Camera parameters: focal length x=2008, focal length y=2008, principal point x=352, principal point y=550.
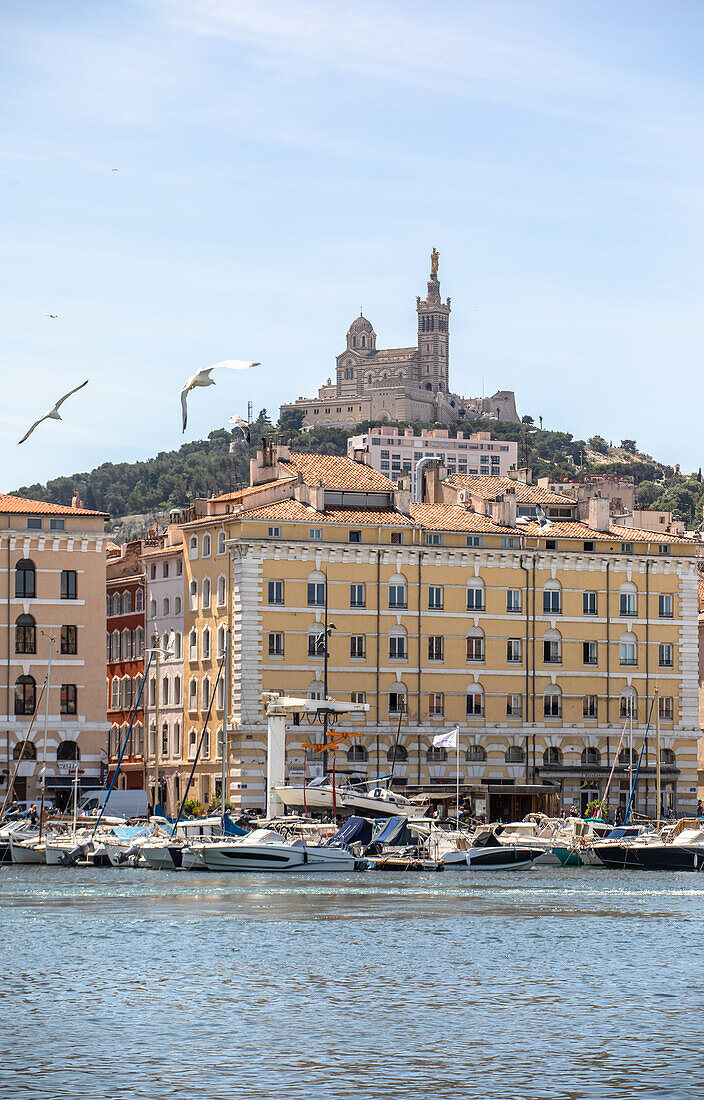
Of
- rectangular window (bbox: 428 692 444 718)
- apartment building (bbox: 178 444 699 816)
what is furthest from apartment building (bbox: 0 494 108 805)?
rectangular window (bbox: 428 692 444 718)

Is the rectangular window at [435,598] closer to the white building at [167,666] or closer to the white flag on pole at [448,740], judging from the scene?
the white flag on pole at [448,740]

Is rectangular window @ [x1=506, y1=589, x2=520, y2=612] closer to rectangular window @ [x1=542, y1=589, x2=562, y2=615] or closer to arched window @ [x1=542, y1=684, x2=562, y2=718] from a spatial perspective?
rectangular window @ [x1=542, y1=589, x2=562, y2=615]

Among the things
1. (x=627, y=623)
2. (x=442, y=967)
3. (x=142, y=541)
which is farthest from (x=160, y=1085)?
(x=142, y=541)

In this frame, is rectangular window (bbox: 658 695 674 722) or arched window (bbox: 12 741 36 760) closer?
arched window (bbox: 12 741 36 760)

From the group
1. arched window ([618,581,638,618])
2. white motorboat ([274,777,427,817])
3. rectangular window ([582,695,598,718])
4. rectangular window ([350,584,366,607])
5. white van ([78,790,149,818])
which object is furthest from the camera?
arched window ([618,581,638,618])

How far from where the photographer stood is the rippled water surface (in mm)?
32250

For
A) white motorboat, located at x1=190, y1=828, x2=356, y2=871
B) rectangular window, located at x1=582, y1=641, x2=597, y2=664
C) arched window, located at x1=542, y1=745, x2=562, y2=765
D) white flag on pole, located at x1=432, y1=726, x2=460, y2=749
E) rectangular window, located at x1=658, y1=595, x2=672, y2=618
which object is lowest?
white motorboat, located at x1=190, y1=828, x2=356, y2=871

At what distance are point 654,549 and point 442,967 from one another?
2682 inches

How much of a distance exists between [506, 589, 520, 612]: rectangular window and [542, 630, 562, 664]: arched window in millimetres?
2227

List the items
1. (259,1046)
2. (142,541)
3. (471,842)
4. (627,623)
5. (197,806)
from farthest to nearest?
(142,541)
(627,623)
(197,806)
(471,842)
(259,1046)

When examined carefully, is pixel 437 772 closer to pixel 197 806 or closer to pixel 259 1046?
pixel 197 806

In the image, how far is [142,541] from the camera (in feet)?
420

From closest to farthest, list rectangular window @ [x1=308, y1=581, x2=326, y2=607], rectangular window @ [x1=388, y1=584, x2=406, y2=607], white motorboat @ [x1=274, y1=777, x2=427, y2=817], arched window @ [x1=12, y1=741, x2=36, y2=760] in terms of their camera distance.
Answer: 1. white motorboat @ [x1=274, y1=777, x2=427, y2=817]
2. arched window @ [x1=12, y1=741, x2=36, y2=760]
3. rectangular window @ [x1=308, y1=581, x2=326, y2=607]
4. rectangular window @ [x1=388, y1=584, x2=406, y2=607]

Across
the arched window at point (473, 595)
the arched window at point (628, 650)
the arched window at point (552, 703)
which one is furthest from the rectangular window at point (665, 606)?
the arched window at point (473, 595)
